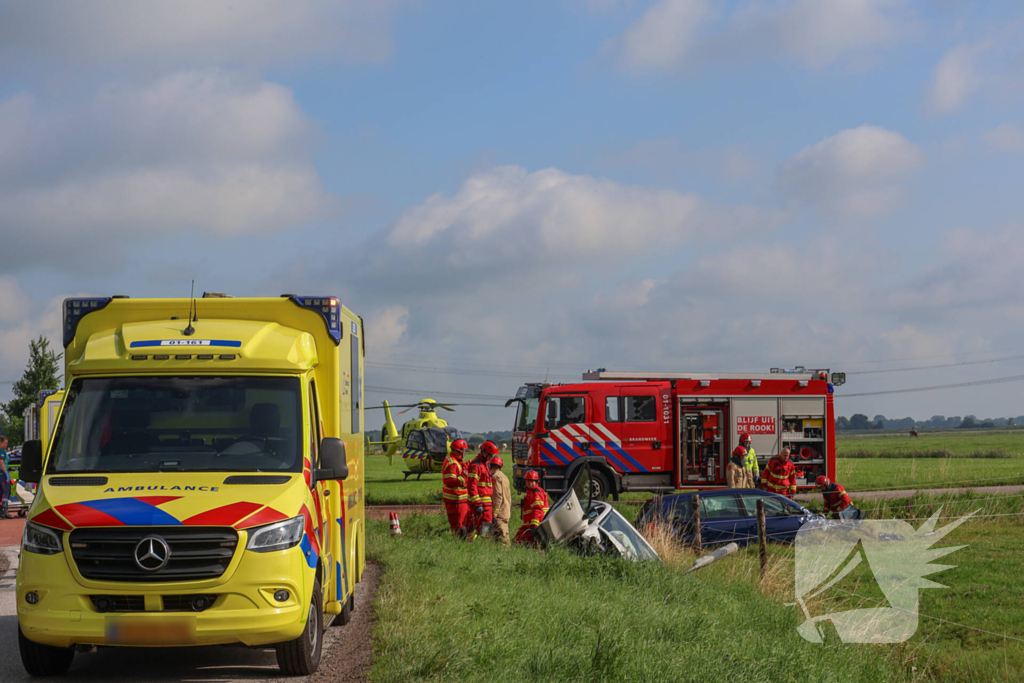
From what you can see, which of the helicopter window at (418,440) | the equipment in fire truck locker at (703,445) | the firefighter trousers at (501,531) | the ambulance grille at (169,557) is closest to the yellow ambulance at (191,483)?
the ambulance grille at (169,557)

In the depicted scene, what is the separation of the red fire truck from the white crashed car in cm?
993

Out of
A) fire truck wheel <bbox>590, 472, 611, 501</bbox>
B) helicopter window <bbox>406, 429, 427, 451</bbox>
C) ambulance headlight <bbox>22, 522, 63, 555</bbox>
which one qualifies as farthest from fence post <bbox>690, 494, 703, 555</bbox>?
helicopter window <bbox>406, 429, 427, 451</bbox>

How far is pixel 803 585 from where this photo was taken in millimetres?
11562

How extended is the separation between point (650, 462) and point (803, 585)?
10833 mm

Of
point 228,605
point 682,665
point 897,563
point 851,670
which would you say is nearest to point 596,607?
point 682,665

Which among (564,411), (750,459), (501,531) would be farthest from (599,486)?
(501,531)

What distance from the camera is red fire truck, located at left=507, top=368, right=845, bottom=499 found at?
2233 centimetres

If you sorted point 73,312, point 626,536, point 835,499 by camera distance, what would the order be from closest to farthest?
point 73,312 → point 626,536 → point 835,499

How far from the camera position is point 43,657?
6.52 meters

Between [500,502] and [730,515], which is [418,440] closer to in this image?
[500,502]

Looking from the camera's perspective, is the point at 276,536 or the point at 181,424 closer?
the point at 276,536

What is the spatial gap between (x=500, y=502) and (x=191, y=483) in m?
8.62

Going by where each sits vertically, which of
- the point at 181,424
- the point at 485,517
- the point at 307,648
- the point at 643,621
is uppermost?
the point at 181,424

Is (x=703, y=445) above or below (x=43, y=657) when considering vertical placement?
above
